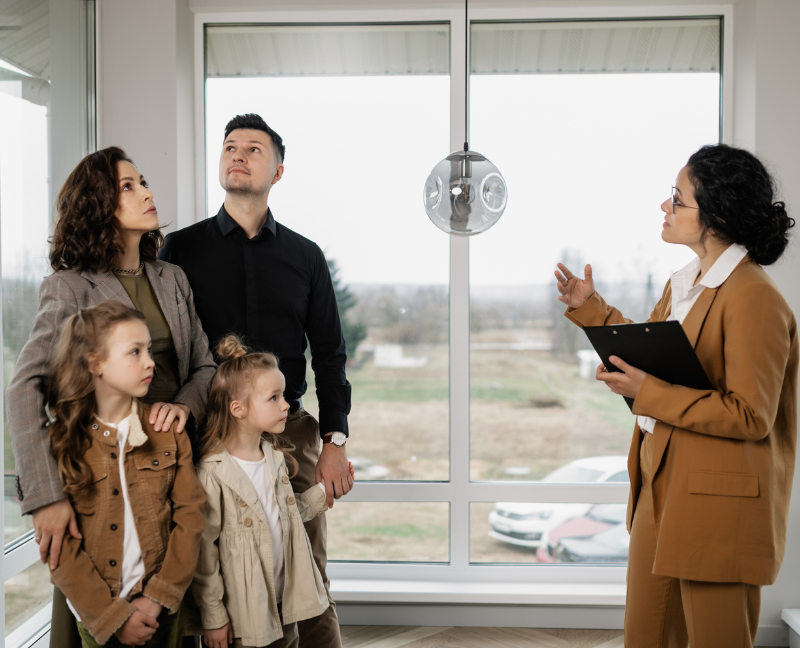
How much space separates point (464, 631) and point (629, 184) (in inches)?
77.7

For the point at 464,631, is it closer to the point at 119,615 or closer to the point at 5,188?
the point at 119,615

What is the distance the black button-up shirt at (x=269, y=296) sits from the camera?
2000 mm

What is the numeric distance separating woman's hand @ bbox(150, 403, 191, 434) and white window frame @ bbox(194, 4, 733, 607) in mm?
1299

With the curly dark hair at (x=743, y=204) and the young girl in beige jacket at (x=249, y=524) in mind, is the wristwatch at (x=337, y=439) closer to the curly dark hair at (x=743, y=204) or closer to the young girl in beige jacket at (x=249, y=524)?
the young girl in beige jacket at (x=249, y=524)

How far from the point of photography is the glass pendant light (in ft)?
5.74

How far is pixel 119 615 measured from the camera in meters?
1.43

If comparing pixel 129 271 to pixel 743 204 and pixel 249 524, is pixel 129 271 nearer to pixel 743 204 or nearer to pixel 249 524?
pixel 249 524

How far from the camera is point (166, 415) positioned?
154 centimetres

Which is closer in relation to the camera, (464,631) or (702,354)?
(702,354)

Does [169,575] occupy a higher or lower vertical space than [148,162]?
lower

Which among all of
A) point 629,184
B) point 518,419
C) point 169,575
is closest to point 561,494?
point 518,419

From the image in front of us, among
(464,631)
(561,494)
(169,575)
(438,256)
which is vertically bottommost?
(464,631)

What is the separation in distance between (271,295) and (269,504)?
691mm

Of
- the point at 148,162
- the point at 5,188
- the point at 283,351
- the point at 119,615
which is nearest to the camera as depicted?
the point at 119,615
